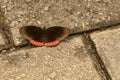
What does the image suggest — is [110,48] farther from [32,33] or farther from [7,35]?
[7,35]

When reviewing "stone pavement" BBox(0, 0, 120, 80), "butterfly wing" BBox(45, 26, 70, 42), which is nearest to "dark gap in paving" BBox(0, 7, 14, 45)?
"stone pavement" BBox(0, 0, 120, 80)

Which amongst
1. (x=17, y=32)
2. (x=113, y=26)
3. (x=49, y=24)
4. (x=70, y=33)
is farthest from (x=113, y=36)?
(x=17, y=32)

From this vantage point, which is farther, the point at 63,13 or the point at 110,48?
the point at 63,13

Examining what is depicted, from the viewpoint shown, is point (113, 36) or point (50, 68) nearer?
point (50, 68)

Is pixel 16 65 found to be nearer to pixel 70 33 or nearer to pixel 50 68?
pixel 50 68

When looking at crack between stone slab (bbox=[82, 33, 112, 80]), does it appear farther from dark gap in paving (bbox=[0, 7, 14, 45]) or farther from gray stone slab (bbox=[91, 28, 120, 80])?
dark gap in paving (bbox=[0, 7, 14, 45])

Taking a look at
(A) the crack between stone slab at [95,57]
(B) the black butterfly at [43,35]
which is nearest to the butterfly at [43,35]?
(B) the black butterfly at [43,35]

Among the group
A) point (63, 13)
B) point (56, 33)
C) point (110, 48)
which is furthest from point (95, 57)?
point (63, 13)
